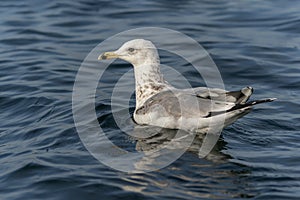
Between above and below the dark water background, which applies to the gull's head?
above

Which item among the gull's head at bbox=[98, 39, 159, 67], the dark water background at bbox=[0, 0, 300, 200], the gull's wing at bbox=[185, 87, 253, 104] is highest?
the gull's head at bbox=[98, 39, 159, 67]

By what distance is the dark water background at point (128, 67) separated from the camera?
720 centimetres

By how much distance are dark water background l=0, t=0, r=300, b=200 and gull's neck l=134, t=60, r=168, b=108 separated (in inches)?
37.3

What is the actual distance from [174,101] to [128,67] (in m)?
4.27

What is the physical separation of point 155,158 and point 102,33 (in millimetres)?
7269

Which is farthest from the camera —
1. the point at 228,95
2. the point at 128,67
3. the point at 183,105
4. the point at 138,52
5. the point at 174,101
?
the point at 128,67

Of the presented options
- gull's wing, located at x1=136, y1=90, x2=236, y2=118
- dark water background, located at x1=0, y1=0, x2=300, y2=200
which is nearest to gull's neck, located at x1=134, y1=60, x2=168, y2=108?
gull's wing, located at x1=136, y1=90, x2=236, y2=118

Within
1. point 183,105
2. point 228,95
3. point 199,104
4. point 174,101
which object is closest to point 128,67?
point 174,101

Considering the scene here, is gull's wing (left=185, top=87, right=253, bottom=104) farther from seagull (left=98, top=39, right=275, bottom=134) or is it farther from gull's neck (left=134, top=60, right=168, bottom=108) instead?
gull's neck (left=134, top=60, right=168, bottom=108)

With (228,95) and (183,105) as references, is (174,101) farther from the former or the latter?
(228,95)

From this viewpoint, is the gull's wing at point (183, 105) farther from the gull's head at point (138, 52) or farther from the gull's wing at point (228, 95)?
the gull's head at point (138, 52)

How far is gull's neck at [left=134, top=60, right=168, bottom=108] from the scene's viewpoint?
30.5 feet

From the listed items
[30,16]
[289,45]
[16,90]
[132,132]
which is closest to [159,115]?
[132,132]

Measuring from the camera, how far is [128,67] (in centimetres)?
1266
